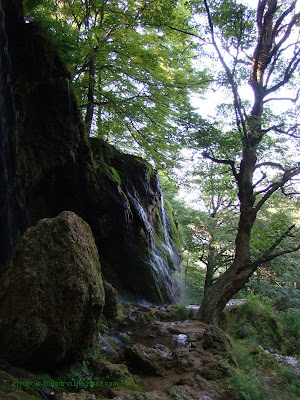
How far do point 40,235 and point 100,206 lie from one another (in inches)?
238

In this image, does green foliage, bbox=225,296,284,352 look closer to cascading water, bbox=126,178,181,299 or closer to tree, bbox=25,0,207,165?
cascading water, bbox=126,178,181,299

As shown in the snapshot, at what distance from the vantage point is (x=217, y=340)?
6230mm

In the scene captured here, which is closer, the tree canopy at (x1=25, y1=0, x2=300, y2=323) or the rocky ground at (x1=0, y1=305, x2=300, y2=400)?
the rocky ground at (x1=0, y1=305, x2=300, y2=400)

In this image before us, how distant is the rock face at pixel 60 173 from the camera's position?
654 centimetres

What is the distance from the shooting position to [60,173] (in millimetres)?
8844

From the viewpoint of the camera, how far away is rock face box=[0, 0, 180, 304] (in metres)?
6.54

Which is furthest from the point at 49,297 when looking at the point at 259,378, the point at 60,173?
the point at 60,173

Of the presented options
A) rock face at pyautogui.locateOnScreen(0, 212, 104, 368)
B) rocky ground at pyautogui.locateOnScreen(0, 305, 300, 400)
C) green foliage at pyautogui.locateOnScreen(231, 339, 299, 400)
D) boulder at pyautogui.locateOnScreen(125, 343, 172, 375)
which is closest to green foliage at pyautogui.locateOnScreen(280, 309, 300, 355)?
green foliage at pyautogui.locateOnScreen(231, 339, 299, 400)

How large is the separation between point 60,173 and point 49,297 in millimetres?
5888

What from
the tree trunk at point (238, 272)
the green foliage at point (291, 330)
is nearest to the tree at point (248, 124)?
the tree trunk at point (238, 272)

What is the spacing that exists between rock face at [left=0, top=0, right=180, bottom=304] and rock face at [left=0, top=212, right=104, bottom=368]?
2.93 metres

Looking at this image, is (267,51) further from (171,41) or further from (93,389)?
(93,389)

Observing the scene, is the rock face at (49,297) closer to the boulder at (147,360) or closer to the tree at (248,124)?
the boulder at (147,360)

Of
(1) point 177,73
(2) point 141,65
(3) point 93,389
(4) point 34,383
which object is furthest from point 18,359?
(1) point 177,73
